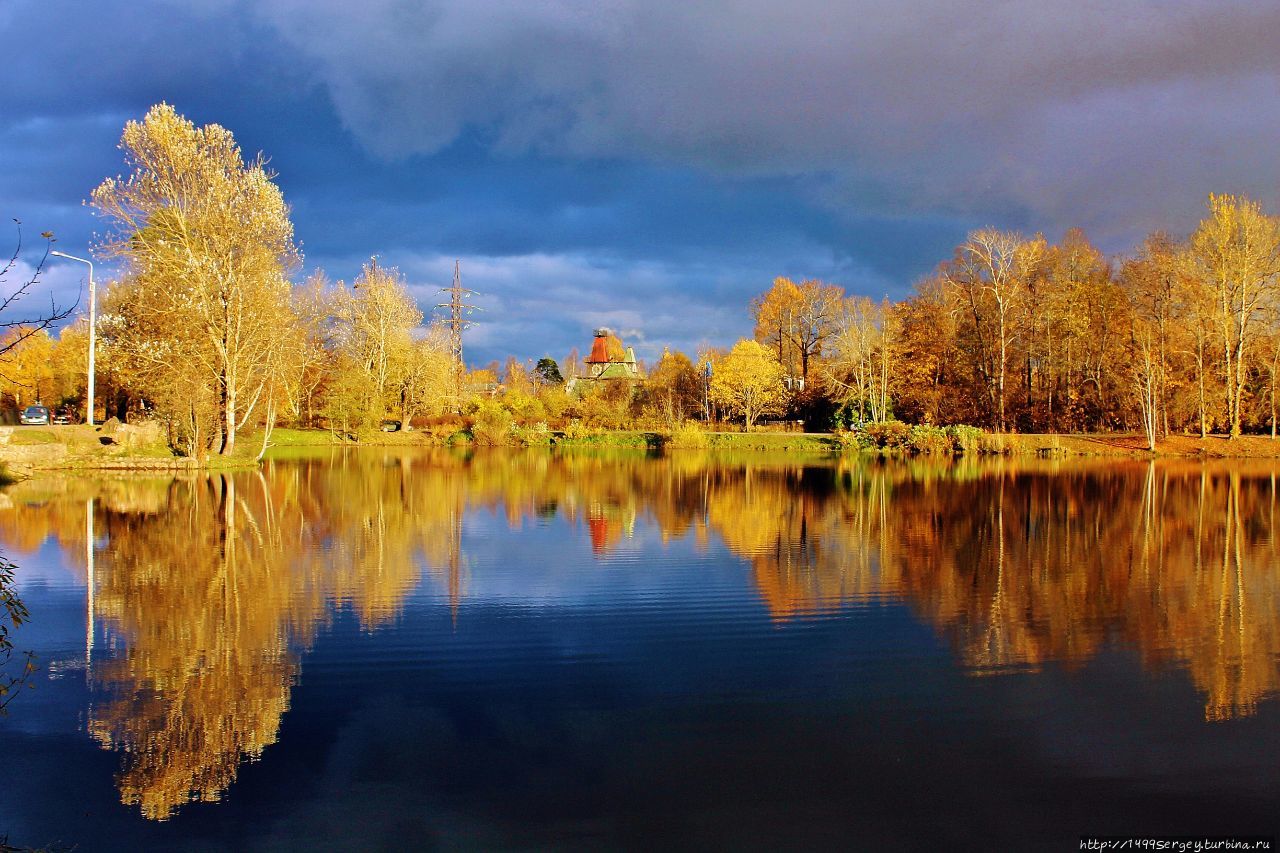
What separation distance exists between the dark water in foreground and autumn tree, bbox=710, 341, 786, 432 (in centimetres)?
3406

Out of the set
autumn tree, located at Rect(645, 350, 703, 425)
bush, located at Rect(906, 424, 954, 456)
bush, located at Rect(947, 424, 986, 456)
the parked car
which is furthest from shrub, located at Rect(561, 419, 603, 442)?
the parked car

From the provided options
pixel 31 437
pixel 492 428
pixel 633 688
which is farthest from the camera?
pixel 492 428

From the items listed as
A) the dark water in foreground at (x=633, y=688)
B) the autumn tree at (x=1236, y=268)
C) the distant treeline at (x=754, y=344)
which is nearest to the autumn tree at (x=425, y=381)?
the distant treeline at (x=754, y=344)

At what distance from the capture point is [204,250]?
2597 cm

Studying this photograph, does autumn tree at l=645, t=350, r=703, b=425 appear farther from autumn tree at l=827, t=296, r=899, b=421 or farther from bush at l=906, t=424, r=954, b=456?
bush at l=906, t=424, r=954, b=456

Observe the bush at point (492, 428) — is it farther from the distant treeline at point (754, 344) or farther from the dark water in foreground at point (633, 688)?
the dark water in foreground at point (633, 688)

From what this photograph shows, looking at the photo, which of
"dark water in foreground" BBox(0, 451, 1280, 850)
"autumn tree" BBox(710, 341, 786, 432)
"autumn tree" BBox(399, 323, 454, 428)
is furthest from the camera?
"autumn tree" BBox(710, 341, 786, 432)

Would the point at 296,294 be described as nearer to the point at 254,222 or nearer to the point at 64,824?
the point at 254,222

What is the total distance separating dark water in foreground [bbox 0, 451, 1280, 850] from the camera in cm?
500

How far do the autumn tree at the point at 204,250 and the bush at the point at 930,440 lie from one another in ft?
101

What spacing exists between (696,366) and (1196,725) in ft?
177

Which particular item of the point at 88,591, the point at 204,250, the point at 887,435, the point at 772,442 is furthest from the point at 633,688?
the point at 772,442

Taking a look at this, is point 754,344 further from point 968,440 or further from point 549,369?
point 549,369

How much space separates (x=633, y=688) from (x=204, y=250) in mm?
24641
